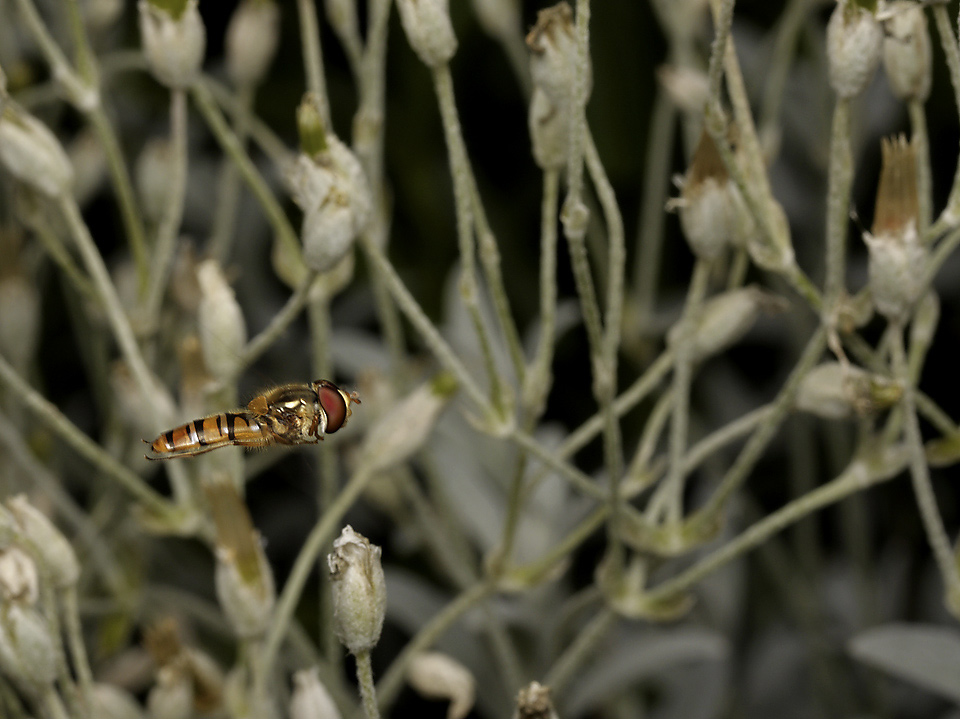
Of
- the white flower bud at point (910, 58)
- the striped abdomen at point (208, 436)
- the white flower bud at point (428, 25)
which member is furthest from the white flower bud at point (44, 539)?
the white flower bud at point (910, 58)

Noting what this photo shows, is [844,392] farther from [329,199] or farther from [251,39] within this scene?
[251,39]

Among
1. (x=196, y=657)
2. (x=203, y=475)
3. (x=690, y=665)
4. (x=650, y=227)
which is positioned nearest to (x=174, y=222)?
(x=203, y=475)

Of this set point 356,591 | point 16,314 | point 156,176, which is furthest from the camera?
point 156,176

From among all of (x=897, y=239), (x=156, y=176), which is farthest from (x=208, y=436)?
(x=156, y=176)

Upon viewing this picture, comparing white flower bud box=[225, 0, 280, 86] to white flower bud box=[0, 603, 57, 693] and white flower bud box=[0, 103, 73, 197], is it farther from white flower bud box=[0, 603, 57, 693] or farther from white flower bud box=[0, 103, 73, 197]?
white flower bud box=[0, 603, 57, 693]

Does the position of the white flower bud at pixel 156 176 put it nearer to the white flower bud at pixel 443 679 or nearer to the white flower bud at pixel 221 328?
the white flower bud at pixel 221 328

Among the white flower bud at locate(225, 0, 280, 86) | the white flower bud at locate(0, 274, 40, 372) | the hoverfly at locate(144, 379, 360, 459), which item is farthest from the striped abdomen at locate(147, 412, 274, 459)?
the white flower bud at locate(225, 0, 280, 86)
